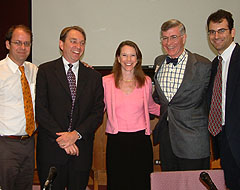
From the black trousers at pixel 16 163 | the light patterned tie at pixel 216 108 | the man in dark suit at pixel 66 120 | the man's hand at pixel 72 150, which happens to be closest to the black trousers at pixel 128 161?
the man in dark suit at pixel 66 120

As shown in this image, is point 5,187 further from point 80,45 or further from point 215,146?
point 215,146

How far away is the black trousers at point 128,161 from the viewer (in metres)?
2.67

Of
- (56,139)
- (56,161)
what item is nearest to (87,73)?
(56,139)

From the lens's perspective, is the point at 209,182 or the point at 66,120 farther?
the point at 66,120

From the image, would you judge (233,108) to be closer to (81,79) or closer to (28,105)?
(81,79)

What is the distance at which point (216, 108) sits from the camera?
94.2 inches

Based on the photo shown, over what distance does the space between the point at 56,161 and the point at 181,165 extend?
3.72ft

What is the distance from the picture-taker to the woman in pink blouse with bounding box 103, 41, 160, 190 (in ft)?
8.78

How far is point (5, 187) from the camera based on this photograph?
2.50 metres

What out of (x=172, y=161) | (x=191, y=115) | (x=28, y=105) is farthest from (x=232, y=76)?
(x=28, y=105)

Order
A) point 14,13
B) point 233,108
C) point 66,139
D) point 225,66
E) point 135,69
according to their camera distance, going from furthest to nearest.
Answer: point 14,13
point 135,69
point 225,66
point 66,139
point 233,108

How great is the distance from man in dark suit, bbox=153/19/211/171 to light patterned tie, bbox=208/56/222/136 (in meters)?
0.13

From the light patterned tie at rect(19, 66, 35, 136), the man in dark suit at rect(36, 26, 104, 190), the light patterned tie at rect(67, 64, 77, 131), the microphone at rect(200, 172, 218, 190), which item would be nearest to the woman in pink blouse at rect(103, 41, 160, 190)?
the man in dark suit at rect(36, 26, 104, 190)

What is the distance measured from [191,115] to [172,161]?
48 cm
